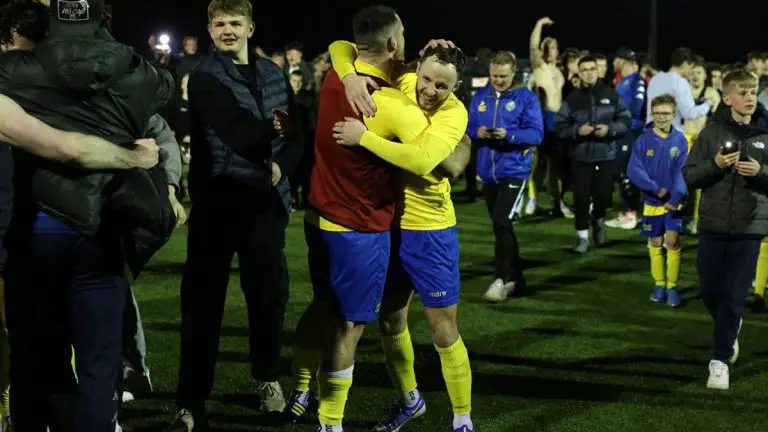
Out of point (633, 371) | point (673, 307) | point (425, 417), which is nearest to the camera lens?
point (425, 417)

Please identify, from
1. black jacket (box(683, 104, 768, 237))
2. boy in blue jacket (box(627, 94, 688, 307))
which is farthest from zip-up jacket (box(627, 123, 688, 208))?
black jacket (box(683, 104, 768, 237))

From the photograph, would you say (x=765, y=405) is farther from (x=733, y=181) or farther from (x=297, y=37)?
(x=297, y=37)

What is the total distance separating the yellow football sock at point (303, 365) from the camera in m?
5.41

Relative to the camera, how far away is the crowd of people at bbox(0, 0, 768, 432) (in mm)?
3508

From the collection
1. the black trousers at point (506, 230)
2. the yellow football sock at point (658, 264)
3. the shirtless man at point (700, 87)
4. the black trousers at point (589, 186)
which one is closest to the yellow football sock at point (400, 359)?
the black trousers at point (506, 230)

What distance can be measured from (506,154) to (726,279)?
2934mm

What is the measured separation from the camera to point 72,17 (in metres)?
3.54

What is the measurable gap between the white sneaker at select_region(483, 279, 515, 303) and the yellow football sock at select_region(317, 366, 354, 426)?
390 cm

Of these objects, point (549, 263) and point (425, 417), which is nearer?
point (425, 417)

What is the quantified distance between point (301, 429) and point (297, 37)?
22466 mm

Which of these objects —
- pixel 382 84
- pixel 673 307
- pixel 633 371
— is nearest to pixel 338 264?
pixel 382 84

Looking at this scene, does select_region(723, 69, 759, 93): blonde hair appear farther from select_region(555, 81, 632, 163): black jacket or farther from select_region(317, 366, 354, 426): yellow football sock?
select_region(555, 81, 632, 163): black jacket

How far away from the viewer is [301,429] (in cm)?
525

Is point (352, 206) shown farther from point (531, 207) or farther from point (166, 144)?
point (531, 207)
